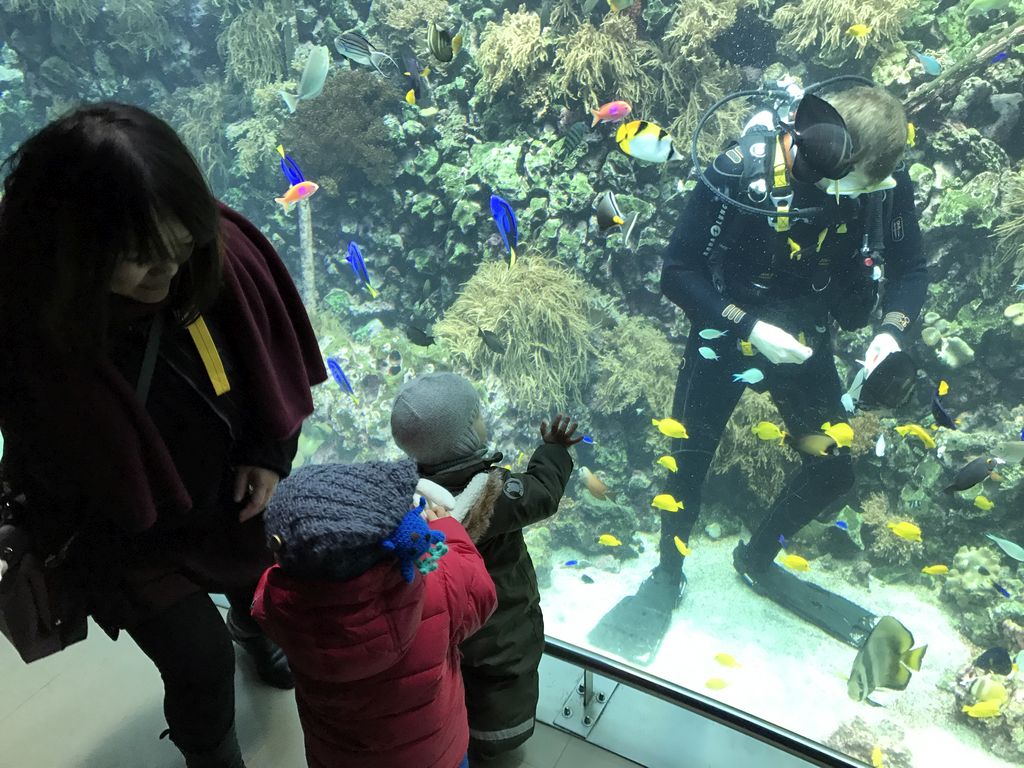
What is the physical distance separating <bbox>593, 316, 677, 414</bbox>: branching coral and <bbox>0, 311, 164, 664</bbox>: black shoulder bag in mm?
4430

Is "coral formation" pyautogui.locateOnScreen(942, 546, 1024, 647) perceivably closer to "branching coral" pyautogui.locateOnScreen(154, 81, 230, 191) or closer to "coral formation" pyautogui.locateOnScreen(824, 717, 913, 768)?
"coral formation" pyautogui.locateOnScreen(824, 717, 913, 768)

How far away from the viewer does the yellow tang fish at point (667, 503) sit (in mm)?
3653

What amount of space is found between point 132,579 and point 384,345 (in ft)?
16.4

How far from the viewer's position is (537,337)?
17.3 feet

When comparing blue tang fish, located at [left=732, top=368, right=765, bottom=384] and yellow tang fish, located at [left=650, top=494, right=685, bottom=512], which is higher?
blue tang fish, located at [left=732, top=368, right=765, bottom=384]

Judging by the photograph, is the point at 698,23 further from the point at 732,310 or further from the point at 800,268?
the point at 732,310

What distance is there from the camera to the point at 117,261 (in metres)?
0.87

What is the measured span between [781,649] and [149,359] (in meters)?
4.43

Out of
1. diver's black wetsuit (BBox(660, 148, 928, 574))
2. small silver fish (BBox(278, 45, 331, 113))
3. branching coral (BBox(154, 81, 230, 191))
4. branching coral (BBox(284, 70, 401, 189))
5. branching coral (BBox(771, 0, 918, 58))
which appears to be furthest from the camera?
branching coral (BBox(154, 81, 230, 191))

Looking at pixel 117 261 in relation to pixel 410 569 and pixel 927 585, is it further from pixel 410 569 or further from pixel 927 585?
pixel 927 585

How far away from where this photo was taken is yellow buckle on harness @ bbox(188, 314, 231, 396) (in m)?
1.13

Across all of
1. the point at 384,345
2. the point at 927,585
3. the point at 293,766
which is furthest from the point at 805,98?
the point at 384,345

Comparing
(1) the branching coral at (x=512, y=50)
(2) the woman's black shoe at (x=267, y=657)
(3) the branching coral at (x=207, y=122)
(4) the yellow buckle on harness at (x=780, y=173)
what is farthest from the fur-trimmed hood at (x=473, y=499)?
(3) the branching coral at (x=207, y=122)

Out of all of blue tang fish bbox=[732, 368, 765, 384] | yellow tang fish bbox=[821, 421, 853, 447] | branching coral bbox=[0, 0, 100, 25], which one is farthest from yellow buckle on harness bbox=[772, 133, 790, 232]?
branching coral bbox=[0, 0, 100, 25]
